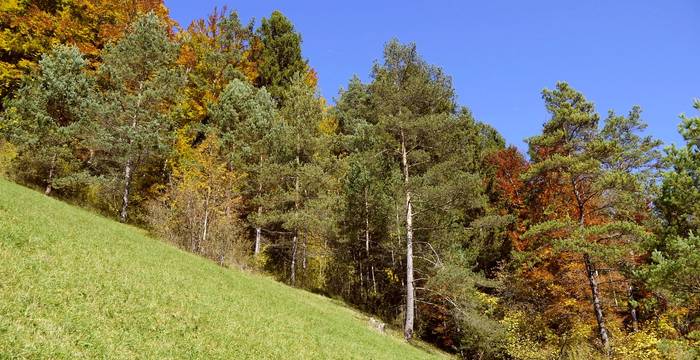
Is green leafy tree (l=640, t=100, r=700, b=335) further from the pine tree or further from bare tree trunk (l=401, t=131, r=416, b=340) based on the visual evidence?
the pine tree

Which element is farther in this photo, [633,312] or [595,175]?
[633,312]

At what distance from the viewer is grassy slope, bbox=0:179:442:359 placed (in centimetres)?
680

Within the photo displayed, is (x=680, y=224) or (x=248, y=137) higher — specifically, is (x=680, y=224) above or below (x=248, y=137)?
below

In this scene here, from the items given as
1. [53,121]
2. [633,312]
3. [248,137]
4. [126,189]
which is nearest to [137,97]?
[53,121]

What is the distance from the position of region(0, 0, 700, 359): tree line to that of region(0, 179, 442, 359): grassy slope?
1030cm

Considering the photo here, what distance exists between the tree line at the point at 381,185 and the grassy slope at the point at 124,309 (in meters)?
10.3

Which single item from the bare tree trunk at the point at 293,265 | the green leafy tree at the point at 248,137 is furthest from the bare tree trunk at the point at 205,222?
the bare tree trunk at the point at 293,265

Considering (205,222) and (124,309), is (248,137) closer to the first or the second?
(205,222)

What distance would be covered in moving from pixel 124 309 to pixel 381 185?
83.2 feet

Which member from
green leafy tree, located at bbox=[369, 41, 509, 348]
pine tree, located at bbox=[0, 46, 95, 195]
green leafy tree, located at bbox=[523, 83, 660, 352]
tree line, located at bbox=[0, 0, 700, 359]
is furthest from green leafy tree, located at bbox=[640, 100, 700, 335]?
pine tree, located at bbox=[0, 46, 95, 195]

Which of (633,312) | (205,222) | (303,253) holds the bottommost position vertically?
(633,312)

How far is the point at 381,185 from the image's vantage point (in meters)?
33.0

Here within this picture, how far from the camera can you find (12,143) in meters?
27.1

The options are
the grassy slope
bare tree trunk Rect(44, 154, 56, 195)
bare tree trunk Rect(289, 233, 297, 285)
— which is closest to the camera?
the grassy slope
